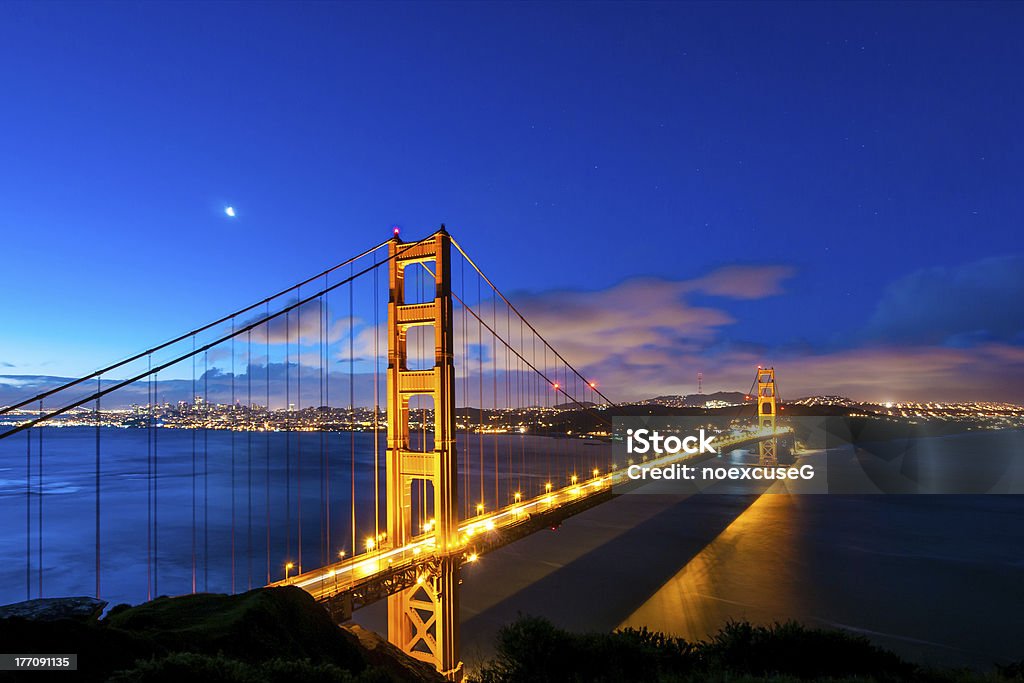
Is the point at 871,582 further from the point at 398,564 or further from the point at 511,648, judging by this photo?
the point at 511,648

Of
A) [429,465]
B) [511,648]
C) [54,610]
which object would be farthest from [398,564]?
[54,610]

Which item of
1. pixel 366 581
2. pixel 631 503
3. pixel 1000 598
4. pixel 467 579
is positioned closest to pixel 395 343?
pixel 366 581

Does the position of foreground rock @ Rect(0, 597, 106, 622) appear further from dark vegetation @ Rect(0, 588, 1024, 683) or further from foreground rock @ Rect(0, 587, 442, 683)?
dark vegetation @ Rect(0, 588, 1024, 683)

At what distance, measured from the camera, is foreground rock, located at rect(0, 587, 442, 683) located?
740 cm

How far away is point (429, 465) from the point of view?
1881cm

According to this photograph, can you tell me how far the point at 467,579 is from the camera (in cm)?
3281

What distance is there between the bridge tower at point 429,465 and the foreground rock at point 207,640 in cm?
365

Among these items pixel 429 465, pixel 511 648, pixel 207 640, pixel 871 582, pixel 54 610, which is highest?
pixel 429 465

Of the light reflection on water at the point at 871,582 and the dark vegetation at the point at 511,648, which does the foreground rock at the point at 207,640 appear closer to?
the dark vegetation at the point at 511,648

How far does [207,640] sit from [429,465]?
9.67 metres

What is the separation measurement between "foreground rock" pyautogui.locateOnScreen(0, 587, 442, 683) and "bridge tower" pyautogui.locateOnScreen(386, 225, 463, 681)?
3.65 meters

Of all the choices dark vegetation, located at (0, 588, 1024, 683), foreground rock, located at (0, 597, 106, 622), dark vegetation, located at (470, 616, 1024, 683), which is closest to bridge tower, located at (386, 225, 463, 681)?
dark vegetation, located at (0, 588, 1024, 683)

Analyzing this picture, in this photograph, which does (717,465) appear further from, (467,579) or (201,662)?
(201,662)

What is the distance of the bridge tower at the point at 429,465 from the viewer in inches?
694
